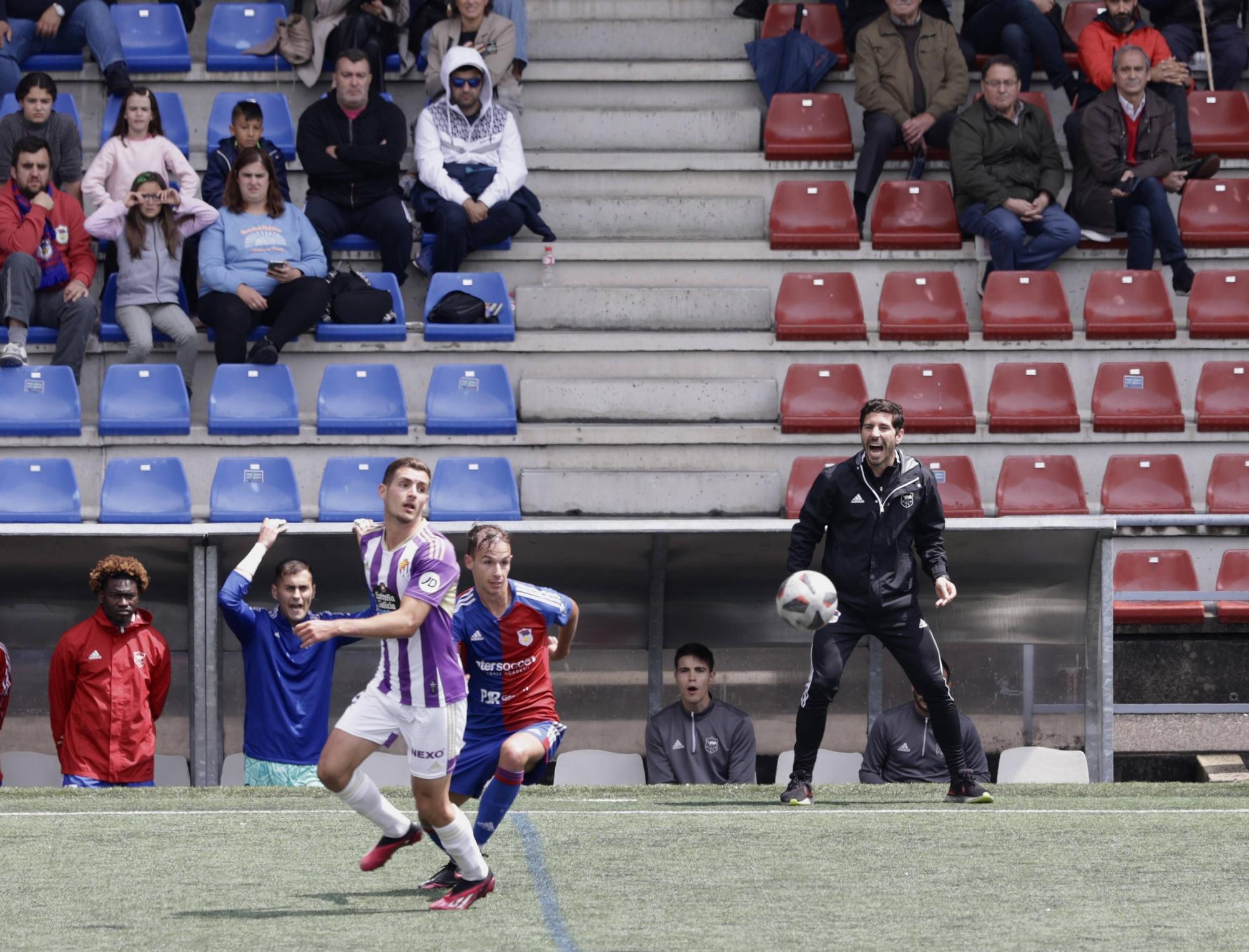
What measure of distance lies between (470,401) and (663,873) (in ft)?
19.9

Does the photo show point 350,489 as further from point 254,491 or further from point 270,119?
point 270,119

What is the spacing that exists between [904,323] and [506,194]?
3111 millimetres

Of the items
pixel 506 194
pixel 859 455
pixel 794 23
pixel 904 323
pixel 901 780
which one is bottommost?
pixel 901 780

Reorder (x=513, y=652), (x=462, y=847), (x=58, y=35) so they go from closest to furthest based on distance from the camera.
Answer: (x=462, y=847) < (x=513, y=652) < (x=58, y=35)

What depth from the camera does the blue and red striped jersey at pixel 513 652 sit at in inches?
290

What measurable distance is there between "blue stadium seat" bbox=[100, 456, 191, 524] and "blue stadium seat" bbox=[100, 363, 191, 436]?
0.55 metres

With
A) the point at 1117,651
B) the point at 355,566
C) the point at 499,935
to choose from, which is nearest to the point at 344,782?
the point at 499,935

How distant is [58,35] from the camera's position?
13.8 meters

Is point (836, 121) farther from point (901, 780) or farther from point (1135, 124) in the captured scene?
point (901, 780)

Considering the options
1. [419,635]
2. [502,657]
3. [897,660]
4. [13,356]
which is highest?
[13,356]

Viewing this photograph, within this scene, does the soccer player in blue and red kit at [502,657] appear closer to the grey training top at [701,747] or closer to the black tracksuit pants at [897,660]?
the black tracksuit pants at [897,660]

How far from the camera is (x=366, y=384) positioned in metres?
11.8

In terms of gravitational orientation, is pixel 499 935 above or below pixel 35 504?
below

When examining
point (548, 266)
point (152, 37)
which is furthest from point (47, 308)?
point (548, 266)
